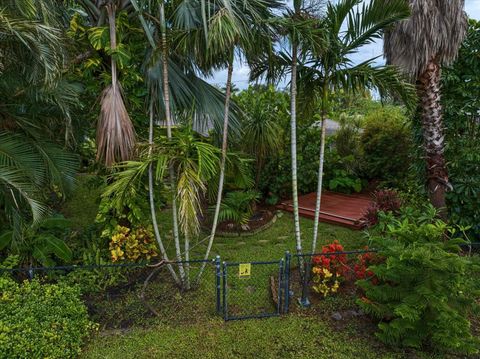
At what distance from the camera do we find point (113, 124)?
421cm

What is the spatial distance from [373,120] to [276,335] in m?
7.57

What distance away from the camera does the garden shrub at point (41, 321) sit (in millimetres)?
3174

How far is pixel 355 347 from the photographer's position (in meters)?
3.60

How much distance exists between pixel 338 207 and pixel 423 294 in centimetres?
488

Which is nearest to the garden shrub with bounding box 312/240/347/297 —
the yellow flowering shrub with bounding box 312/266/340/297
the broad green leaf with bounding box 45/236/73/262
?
the yellow flowering shrub with bounding box 312/266/340/297

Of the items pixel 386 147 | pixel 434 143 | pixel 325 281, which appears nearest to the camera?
pixel 325 281

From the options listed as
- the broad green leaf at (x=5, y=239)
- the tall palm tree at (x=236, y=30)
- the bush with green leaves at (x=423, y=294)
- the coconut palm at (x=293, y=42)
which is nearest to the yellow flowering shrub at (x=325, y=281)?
the coconut palm at (x=293, y=42)

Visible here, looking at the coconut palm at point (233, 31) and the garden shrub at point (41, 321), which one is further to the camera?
the coconut palm at point (233, 31)

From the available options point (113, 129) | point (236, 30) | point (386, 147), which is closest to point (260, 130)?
point (386, 147)

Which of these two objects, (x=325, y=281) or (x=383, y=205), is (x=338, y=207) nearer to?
(x=383, y=205)

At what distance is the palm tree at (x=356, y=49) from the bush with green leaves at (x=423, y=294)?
171cm

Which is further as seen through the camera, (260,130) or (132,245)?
(260,130)

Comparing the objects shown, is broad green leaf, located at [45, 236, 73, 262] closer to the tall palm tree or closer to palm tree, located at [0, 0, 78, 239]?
palm tree, located at [0, 0, 78, 239]

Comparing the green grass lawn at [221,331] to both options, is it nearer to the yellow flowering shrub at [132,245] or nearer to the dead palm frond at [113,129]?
the yellow flowering shrub at [132,245]
